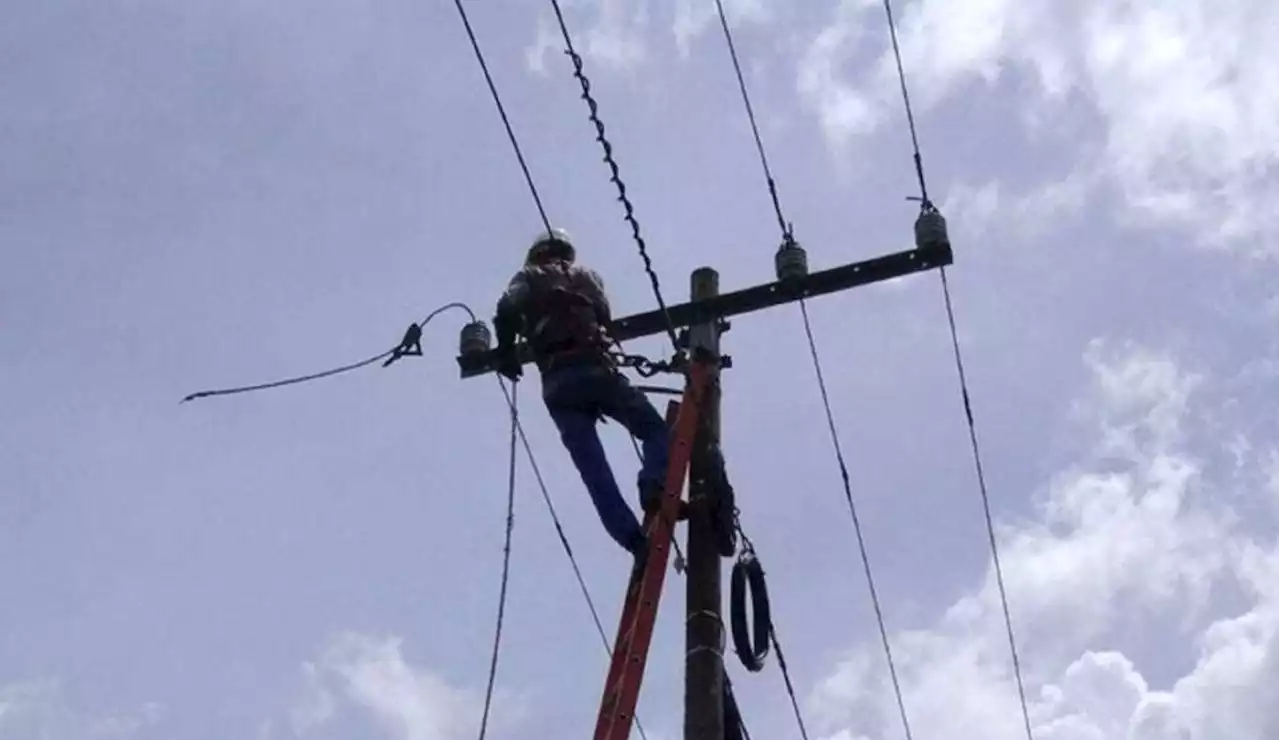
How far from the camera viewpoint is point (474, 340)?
9.73 meters

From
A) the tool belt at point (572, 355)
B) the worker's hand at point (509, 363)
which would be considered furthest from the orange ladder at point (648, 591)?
the worker's hand at point (509, 363)

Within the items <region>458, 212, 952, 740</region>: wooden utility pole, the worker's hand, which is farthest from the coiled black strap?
the worker's hand

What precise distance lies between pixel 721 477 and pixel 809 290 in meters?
1.37

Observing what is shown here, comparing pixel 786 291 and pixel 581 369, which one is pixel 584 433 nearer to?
pixel 581 369

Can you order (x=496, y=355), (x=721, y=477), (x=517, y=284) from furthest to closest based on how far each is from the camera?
(x=496, y=355) < (x=517, y=284) < (x=721, y=477)

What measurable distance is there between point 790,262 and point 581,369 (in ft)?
4.41

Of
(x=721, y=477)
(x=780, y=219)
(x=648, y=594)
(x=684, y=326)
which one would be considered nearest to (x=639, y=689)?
(x=648, y=594)

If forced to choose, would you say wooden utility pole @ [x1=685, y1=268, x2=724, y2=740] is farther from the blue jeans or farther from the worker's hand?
the worker's hand

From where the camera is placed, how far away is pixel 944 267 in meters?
9.29

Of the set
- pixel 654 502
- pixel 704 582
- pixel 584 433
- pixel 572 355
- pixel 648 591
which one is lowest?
pixel 648 591

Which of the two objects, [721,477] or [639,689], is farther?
[721,477]

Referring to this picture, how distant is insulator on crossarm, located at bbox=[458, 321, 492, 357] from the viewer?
9695 millimetres

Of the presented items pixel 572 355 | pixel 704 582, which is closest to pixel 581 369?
pixel 572 355

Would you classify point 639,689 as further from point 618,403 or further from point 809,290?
point 809,290
